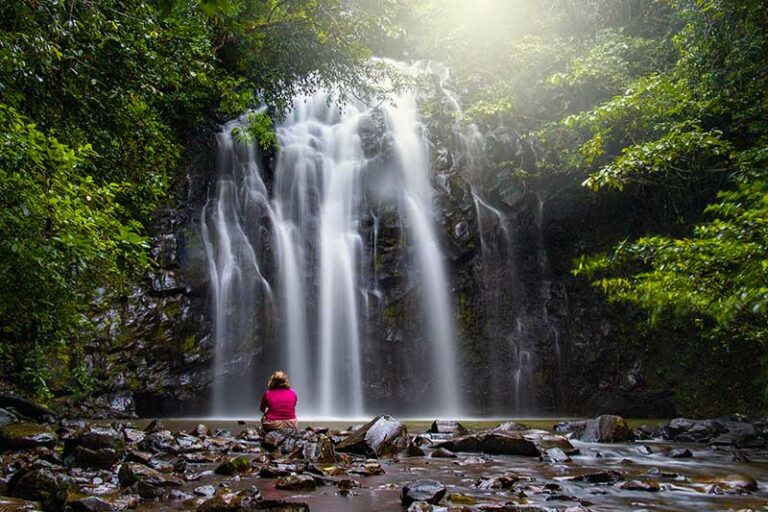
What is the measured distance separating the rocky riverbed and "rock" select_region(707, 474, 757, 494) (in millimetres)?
14

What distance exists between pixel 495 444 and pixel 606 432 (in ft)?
9.29

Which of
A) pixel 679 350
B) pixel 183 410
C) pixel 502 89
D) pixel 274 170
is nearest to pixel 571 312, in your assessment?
pixel 679 350

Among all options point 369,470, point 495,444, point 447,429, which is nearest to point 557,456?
point 495,444

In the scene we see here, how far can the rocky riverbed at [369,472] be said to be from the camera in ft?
14.1

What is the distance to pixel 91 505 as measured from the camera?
3.97 meters

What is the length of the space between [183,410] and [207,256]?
4.54 m

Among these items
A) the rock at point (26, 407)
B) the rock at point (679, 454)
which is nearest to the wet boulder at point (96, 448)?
the rock at point (26, 407)

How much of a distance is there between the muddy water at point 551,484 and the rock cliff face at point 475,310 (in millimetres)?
9386

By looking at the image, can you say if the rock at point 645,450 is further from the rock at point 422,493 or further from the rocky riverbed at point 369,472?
the rock at point 422,493

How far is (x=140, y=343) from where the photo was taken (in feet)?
47.1

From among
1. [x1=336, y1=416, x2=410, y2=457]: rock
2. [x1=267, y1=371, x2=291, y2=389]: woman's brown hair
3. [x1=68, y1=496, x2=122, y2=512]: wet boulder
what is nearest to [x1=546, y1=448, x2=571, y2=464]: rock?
[x1=336, y1=416, x2=410, y2=457]: rock

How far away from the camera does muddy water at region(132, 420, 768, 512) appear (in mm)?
4578

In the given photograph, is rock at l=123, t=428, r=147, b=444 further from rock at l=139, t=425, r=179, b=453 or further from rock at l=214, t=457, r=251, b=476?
rock at l=214, t=457, r=251, b=476

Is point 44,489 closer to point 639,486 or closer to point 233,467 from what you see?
point 233,467
